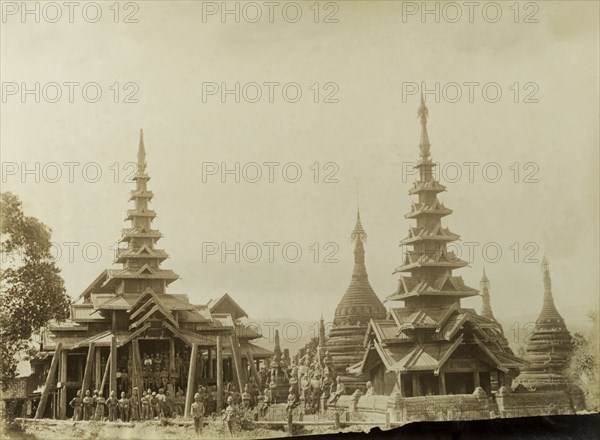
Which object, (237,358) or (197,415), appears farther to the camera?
(237,358)

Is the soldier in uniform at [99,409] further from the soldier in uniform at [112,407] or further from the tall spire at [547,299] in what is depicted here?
the tall spire at [547,299]

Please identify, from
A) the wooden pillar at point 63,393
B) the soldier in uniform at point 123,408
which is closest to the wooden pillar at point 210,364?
the soldier in uniform at point 123,408

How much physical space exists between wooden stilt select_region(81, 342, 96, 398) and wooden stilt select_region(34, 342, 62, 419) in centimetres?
38

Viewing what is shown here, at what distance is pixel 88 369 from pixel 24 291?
4.41 feet

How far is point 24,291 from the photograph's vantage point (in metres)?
12.8

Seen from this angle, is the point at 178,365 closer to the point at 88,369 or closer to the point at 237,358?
the point at 237,358

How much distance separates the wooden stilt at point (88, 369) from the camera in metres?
12.5

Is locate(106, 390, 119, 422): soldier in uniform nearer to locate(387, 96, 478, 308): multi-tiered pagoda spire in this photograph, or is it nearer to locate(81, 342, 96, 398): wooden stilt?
locate(81, 342, 96, 398): wooden stilt

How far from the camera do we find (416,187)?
45.0ft

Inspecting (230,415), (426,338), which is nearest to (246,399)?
(230,415)

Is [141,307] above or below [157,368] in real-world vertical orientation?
above

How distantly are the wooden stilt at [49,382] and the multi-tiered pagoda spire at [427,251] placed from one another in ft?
14.9

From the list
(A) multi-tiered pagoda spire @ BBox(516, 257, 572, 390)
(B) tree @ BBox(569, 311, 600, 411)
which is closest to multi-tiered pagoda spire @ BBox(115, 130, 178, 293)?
(A) multi-tiered pagoda spire @ BBox(516, 257, 572, 390)

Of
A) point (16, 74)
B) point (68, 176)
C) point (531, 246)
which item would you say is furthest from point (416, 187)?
point (16, 74)
